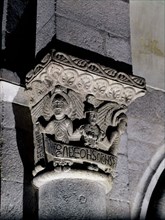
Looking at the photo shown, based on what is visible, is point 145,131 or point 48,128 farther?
point 145,131

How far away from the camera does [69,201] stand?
251 cm

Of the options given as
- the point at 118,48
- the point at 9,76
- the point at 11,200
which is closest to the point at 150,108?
the point at 118,48

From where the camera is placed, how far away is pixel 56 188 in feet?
8.29

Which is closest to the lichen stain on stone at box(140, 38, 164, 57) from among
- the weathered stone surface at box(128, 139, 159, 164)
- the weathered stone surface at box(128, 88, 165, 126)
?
the weathered stone surface at box(128, 88, 165, 126)

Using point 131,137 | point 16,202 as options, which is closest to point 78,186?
point 16,202

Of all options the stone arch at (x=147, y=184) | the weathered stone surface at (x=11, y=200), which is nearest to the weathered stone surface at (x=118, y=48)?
the stone arch at (x=147, y=184)

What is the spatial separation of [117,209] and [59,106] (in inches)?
21.4

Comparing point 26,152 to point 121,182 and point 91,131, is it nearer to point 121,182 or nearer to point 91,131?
point 91,131

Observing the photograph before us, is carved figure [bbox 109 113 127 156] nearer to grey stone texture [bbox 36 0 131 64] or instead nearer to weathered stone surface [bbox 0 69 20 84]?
grey stone texture [bbox 36 0 131 64]

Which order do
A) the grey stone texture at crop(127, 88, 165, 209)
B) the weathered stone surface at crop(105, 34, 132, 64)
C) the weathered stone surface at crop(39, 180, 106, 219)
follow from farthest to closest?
the grey stone texture at crop(127, 88, 165, 209)
the weathered stone surface at crop(105, 34, 132, 64)
the weathered stone surface at crop(39, 180, 106, 219)

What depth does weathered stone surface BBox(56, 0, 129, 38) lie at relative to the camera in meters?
2.80

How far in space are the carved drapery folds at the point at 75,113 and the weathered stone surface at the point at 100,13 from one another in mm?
271

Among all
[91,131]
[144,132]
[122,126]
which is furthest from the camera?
[144,132]

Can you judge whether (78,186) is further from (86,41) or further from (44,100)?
(86,41)
